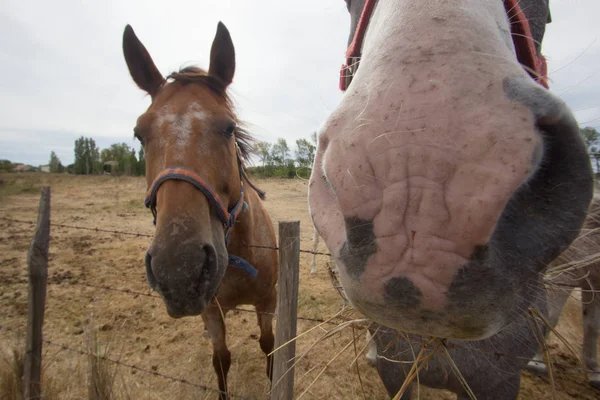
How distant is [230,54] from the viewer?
2316 mm

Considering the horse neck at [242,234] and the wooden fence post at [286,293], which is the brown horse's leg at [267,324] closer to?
the horse neck at [242,234]

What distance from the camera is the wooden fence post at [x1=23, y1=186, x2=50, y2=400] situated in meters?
2.54

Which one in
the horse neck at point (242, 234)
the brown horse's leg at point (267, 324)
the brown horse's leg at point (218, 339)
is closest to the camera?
the horse neck at point (242, 234)

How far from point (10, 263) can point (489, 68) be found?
872 cm

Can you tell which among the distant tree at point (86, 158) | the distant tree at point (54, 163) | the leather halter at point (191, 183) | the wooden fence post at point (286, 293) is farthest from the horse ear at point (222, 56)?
the distant tree at point (54, 163)

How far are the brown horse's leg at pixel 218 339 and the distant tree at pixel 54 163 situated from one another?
66791 millimetres

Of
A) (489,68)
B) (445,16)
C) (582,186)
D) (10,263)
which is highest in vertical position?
(445,16)

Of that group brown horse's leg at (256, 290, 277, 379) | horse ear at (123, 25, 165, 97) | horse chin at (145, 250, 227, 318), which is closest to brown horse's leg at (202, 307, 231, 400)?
brown horse's leg at (256, 290, 277, 379)

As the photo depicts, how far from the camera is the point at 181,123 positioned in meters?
1.86

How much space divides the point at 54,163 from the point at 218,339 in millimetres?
69332

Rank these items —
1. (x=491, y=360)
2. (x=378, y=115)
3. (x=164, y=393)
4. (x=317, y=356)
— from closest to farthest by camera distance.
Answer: (x=378, y=115) → (x=491, y=360) → (x=164, y=393) → (x=317, y=356)

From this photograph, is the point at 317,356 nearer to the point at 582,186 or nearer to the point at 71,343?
the point at 71,343

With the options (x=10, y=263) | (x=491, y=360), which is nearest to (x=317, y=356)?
(x=491, y=360)

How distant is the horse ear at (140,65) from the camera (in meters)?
2.23
